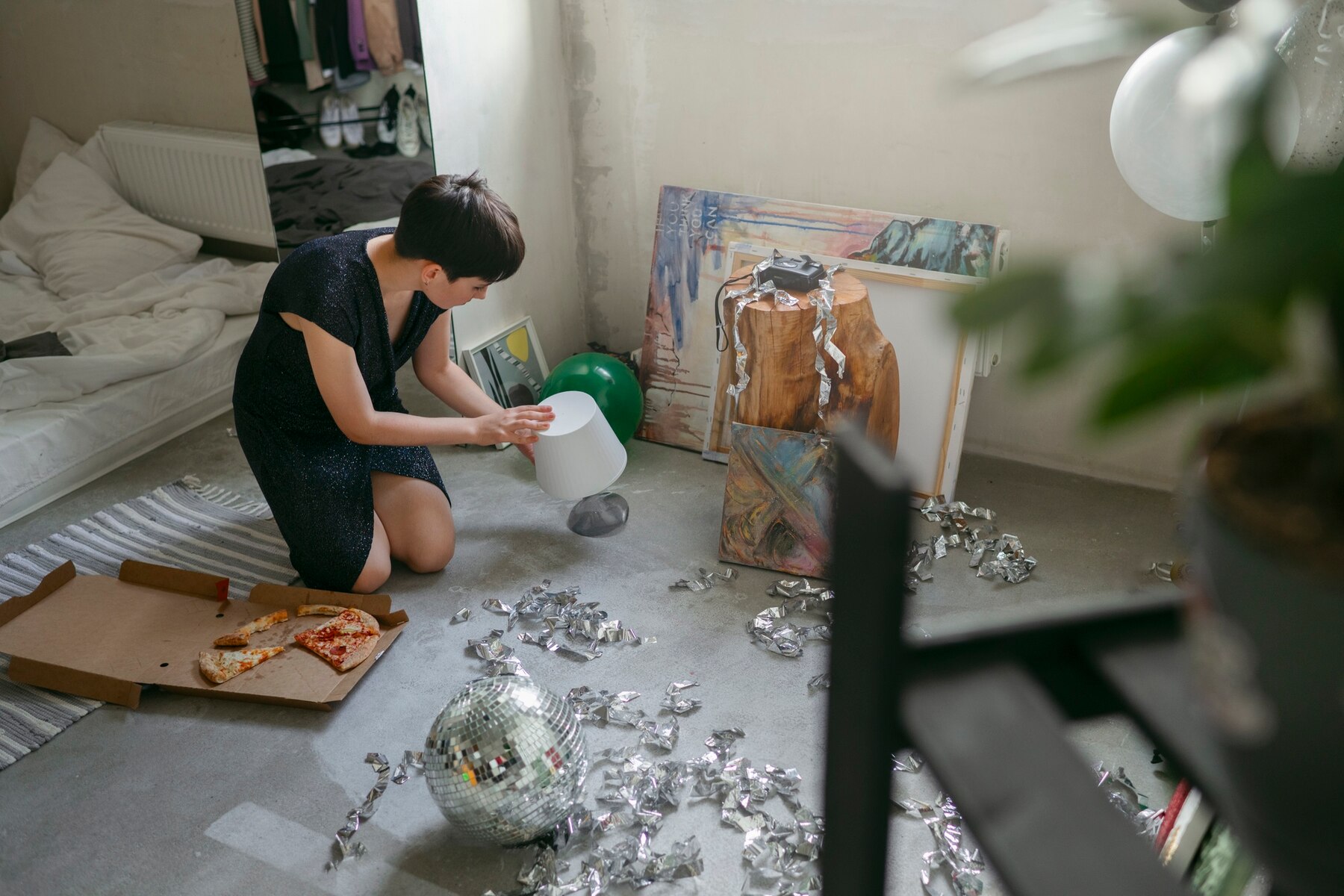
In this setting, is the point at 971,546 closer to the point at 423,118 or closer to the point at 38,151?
the point at 423,118

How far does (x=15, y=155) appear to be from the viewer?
175 inches

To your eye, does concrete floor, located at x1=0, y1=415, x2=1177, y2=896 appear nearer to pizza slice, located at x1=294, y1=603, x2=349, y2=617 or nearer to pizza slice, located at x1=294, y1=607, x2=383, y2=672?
pizza slice, located at x1=294, y1=607, x2=383, y2=672

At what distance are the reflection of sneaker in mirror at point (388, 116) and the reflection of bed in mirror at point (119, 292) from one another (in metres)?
0.82

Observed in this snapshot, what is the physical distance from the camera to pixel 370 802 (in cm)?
177

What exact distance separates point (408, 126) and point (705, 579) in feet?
4.87

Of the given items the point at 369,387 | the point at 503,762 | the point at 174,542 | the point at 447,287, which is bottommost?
the point at 174,542

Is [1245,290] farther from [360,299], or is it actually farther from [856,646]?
[360,299]

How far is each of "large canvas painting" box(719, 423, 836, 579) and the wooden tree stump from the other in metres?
0.16

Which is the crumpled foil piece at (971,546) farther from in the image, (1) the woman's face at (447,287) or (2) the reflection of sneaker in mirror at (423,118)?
(2) the reflection of sneaker in mirror at (423,118)

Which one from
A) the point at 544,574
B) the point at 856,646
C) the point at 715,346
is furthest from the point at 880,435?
the point at 856,646

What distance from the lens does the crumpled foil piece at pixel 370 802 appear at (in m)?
1.68

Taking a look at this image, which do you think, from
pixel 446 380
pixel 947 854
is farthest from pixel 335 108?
pixel 947 854

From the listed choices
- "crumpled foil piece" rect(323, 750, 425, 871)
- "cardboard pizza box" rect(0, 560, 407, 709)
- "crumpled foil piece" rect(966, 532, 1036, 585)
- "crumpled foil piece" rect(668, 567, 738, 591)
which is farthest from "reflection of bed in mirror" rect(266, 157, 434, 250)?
"crumpled foil piece" rect(966, 532, 1036, 585)

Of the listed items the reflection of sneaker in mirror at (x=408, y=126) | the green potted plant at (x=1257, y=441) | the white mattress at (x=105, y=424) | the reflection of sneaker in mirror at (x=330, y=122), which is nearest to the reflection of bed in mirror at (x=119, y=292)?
the white mattress at (x=105, y=424)
